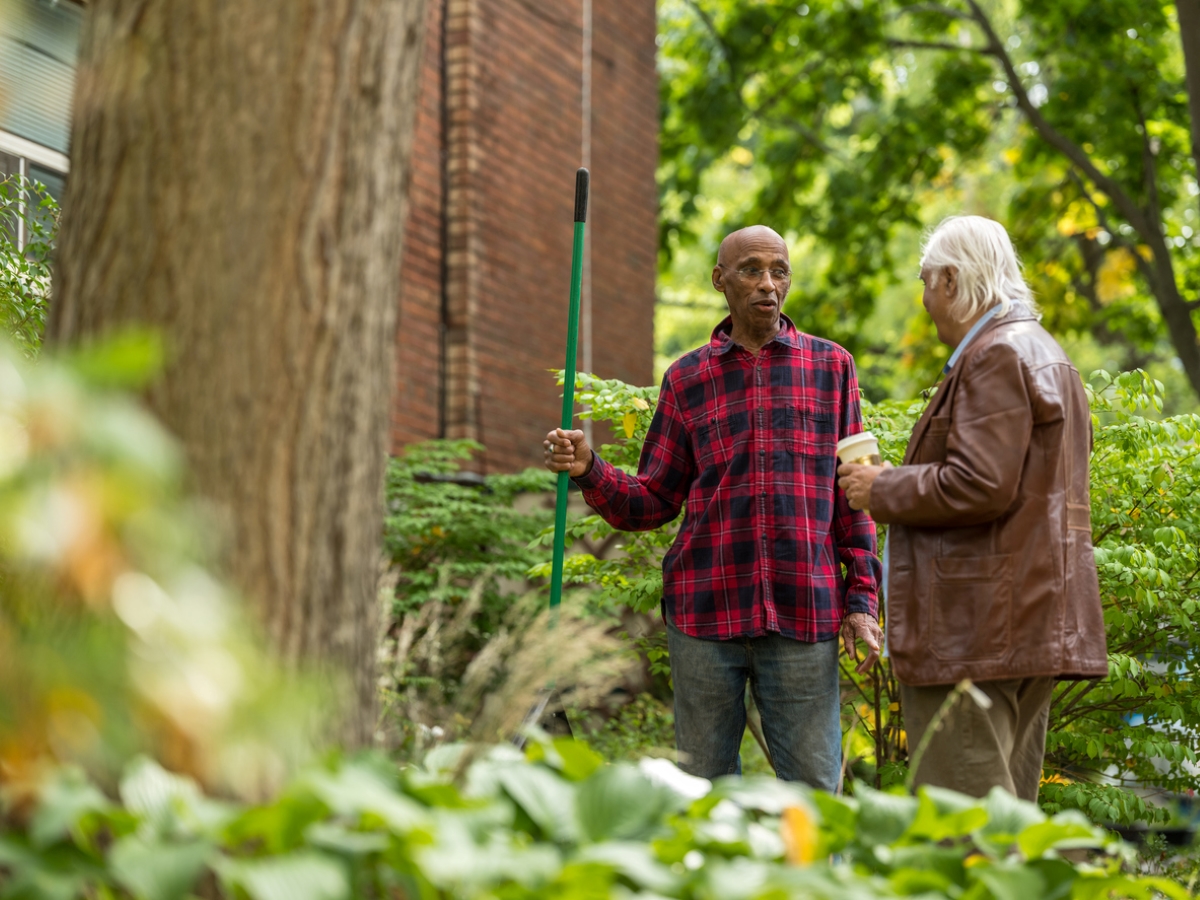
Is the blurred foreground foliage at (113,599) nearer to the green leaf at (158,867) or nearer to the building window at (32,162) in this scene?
the green leaf at (158,867)

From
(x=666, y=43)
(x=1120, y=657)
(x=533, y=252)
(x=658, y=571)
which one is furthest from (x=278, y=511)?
(x=666, y=43)

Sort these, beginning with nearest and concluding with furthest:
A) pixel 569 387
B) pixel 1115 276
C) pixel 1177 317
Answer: pixel 569 387 → pixel 1177 317 → pixel 1115 276

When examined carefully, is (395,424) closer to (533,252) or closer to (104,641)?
(533,252)

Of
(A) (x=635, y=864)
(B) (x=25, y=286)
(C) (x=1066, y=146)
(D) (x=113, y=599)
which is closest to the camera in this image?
(D) (x=113, y=599)

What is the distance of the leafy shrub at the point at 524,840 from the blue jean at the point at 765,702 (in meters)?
1.15

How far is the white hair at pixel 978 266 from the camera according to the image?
3.57m

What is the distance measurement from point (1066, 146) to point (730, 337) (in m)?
8.69

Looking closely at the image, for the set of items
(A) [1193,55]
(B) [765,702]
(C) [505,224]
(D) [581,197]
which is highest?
(A) [1193,55]

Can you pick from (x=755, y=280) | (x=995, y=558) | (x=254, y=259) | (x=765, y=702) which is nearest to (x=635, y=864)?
(x=254, y=259)

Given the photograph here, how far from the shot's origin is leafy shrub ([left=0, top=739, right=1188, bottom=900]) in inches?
78.9

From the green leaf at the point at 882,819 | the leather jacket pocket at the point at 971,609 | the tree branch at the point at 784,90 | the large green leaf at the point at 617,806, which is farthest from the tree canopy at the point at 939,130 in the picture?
the large green leaf at the point at 617,806

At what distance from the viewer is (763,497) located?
4.00m

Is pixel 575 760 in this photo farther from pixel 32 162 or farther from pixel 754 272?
pixel 32 162

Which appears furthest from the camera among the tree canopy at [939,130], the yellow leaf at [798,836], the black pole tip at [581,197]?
the tree canopy at [939,130]
